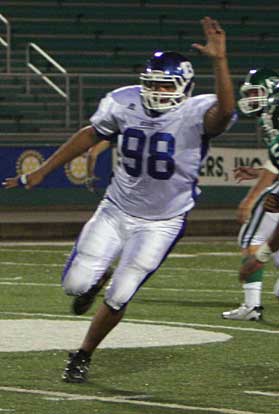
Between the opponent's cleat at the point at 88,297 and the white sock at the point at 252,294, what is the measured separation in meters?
2.71

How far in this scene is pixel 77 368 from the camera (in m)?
7.86

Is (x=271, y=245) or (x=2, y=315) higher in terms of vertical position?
(x=271, y=245)

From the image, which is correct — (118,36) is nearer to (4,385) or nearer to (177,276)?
(177,276)

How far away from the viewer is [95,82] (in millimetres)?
23344

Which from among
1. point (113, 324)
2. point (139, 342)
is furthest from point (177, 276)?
point (113, 324)

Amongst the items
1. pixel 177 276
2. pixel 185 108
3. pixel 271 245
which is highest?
pixel 185 108

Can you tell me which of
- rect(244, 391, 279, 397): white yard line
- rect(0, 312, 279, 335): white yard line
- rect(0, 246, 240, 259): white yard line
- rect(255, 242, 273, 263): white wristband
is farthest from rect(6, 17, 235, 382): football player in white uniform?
rect(0, 246, 240, 259): white yard line

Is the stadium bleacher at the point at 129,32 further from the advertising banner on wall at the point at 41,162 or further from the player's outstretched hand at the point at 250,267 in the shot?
the player's outstretched hand at the point at 250,267

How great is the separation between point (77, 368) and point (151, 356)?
1006mm

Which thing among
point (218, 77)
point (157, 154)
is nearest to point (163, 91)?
point (157, 154)

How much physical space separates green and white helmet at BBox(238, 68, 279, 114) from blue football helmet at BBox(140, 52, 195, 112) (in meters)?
2.06

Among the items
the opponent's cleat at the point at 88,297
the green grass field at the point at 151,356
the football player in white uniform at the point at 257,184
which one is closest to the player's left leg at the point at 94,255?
the opponent's cleat at the point at 88,297

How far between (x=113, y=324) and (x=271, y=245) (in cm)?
127

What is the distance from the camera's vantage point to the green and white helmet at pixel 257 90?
10.1 meters
